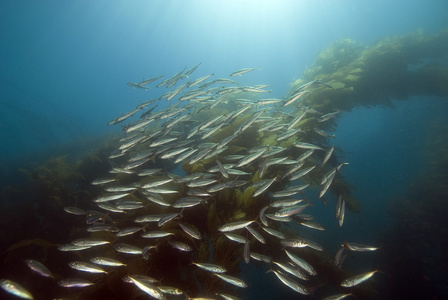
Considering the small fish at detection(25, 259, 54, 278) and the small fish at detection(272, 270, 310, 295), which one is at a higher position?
the small fish at detection(25, 259, 54, 278)

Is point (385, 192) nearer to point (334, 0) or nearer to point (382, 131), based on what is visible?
point (382, 131)

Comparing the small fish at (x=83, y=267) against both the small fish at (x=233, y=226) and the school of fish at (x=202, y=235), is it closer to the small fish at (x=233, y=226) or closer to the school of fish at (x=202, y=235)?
the school of fish at (x=202, y=235)

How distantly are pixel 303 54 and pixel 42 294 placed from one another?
114 m

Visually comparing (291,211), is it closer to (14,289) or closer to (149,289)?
(149,289)

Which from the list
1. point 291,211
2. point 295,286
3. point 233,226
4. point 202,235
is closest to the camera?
point 295,286

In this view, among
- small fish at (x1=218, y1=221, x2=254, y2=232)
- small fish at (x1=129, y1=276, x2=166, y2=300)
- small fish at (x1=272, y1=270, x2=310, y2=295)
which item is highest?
small fish at (x1=218, y1=221, x2=254, y2=232)

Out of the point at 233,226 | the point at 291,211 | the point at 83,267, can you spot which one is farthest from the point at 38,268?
the point at 291,211

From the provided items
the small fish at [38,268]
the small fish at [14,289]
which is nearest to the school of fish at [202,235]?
the small fish at [38,268]

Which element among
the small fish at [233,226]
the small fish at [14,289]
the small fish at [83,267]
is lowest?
the small fish at [83,267]

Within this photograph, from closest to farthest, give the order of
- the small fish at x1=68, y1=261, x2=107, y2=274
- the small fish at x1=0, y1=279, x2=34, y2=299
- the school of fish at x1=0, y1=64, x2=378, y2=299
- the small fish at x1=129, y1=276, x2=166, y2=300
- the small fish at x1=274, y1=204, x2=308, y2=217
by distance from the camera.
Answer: the small fish at x1=0, y1=279, x2=34, y2=299 < the small fish at x1=129, y1=276, x2=166, y2=300 < the small fish at x1=68, y1=261, x2=107, y2=274 < the school of fish at x1=0, y1=64, x2=378, y2=299 < the small fish at x1=274, y1=204, x2=308, y2=217

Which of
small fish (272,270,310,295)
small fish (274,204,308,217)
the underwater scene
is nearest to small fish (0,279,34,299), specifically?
the underwater scene

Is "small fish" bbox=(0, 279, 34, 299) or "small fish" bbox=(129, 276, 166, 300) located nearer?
"small fish" bbox=(0, 279, 34, 299)

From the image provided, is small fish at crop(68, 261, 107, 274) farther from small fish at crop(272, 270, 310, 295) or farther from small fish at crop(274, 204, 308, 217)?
small fish at crop(274, 204, 308, 217)

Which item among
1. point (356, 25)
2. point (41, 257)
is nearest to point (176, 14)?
point (356, 25)
